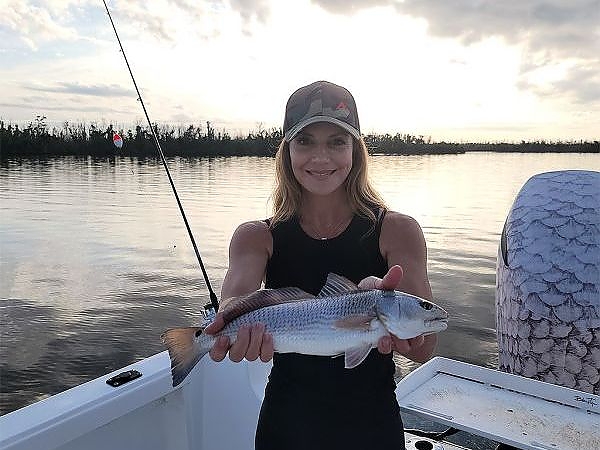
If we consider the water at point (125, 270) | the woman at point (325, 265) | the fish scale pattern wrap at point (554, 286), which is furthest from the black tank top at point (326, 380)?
the fish scale pattern wrap at point (554, 286)

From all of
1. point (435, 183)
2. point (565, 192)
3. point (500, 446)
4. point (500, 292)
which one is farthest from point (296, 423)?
point (435, 183)

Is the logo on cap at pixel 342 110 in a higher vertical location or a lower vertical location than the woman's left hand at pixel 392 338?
higher

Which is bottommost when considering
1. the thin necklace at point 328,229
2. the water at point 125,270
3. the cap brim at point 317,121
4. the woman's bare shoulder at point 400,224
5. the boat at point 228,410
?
the water at point 125,270

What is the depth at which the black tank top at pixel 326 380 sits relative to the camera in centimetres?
262

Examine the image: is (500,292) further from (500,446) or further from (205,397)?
(205,397)

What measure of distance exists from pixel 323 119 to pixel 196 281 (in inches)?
404

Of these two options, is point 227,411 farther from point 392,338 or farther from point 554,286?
point 554,286

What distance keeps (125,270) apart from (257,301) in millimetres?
11515

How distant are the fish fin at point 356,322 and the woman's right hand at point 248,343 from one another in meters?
0.32

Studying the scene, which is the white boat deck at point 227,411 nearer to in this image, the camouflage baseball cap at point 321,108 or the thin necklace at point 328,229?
the thin necklace at point 328,229

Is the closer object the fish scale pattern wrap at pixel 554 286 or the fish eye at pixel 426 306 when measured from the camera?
the fish eye at pixel 426 306

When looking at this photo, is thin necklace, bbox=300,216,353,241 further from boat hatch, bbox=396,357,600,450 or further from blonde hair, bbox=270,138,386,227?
boat hatch, bbox=396,357,600,450

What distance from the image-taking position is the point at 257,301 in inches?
99.9

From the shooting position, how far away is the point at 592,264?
14.2 feet
